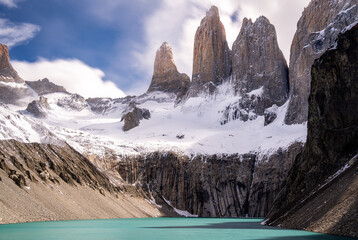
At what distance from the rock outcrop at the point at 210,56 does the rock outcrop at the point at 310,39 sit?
41.8 m

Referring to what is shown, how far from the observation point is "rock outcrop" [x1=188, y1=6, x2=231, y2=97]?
166363mm

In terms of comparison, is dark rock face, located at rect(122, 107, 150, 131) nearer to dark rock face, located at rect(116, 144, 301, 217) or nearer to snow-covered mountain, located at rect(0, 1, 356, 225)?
snow-covered mountain, located at rect(0, 1, 356, 225)

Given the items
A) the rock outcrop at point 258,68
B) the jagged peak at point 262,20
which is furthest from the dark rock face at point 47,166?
the jagged peak at point 262,20

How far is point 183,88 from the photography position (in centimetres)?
19738

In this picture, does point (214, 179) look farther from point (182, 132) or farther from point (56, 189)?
point (56, 189)

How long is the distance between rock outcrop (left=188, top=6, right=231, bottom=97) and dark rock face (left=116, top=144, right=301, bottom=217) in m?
58.9

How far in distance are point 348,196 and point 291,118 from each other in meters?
91.7

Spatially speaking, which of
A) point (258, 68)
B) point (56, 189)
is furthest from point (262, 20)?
point (56, 189)

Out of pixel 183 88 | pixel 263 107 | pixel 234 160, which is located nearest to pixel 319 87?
pixel 234 160

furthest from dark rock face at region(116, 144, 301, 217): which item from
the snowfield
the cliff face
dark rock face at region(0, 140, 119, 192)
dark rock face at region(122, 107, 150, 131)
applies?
dark rock face at region(122, 107, 150, 131)

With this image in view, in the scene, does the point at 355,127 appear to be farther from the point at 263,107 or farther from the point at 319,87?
the point at 263,107

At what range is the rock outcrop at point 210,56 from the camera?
546 ft

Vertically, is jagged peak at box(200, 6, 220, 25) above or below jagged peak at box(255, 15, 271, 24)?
above

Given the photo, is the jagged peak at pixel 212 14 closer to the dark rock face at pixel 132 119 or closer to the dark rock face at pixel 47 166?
the dark rock face at pixel 132 119
